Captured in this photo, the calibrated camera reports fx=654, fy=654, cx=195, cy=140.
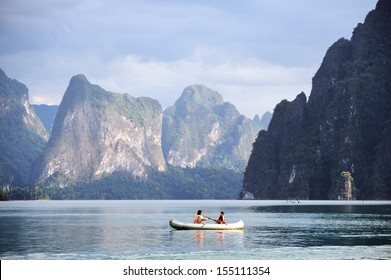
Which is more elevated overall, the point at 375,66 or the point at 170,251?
the point at 375,66

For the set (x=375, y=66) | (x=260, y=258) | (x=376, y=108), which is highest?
(x=375, y=66)

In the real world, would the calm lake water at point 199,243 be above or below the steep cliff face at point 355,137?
below

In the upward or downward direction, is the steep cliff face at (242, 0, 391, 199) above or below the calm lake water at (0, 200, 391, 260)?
above

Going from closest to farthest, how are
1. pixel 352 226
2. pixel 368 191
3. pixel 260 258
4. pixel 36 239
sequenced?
pixel 260 258 → pixel 36 239 → pixel 352 226 → pixel 368 191

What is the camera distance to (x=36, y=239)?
1751 inches

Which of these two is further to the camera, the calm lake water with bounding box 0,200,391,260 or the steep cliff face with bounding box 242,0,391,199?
the steep cliff face with bounding box 242,0,391,199

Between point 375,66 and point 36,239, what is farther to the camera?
point 375,66

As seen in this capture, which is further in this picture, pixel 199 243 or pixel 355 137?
pixel 355 137

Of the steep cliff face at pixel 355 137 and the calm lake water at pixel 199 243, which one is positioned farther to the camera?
the steep cliff face at pixel 355 137

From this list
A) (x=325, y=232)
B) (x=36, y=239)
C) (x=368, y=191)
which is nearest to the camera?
(x=36, y=239)

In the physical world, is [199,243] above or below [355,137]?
below
